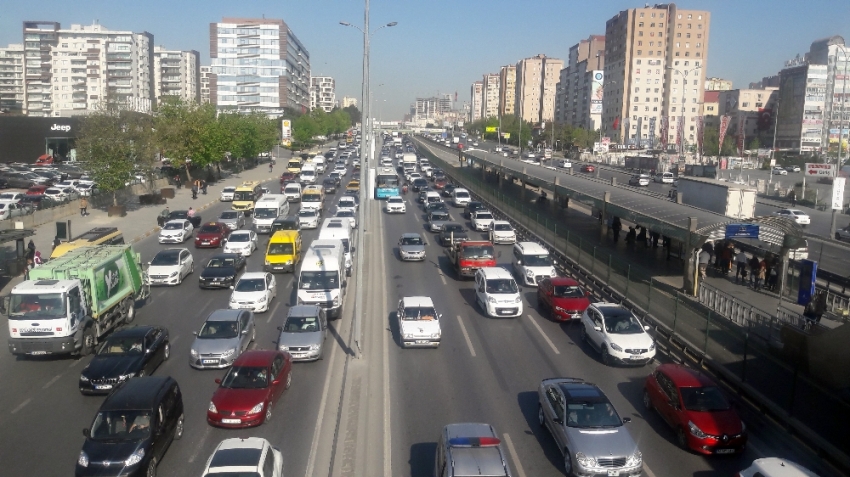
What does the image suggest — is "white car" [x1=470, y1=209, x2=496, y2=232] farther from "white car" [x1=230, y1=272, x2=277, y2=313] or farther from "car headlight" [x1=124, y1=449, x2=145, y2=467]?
"car headlight" [x1=124, y1=449, x2=145, y2=467]

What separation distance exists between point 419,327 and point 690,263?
10238mm

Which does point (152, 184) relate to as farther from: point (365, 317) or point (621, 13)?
point (621, 13)

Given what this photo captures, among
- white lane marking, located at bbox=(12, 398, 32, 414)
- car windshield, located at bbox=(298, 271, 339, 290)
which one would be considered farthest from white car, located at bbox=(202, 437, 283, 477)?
car windshield, located at bbox=(298, 271, 339, 290)

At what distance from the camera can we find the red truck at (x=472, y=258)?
87.6 ft

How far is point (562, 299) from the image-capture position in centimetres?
2109

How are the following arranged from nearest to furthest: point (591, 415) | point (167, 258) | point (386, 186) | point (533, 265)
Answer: point (591, 415) < point (167, 258) < point (533, 265) < point (386, 186)

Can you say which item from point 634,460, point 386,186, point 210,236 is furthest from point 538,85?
point 634,460

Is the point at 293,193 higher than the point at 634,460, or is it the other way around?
the point at 293,193

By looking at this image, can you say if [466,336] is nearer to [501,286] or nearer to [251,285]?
[501,286]

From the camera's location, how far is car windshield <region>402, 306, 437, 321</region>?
60.2ft

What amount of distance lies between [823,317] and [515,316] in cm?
895

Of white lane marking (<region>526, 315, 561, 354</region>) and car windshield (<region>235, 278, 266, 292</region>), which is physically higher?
car windshield (<region>235, 278, 266, 292</region>)

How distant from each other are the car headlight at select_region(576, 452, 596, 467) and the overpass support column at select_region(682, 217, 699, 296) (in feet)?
43.1

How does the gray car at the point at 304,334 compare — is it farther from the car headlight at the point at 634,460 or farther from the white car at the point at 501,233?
the white car at the point at 501,233
